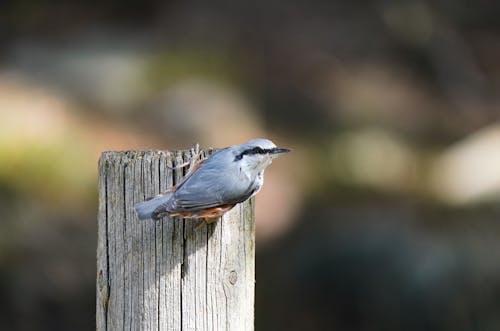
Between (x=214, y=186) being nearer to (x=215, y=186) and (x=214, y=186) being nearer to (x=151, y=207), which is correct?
(x=215, y=186)

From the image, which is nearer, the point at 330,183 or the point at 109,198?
the point at 109,198

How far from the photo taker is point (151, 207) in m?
2.12

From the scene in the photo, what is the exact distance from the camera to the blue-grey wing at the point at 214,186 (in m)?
2.22

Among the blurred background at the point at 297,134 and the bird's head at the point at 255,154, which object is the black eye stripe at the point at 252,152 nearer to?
the bird's head at the point at 255,154

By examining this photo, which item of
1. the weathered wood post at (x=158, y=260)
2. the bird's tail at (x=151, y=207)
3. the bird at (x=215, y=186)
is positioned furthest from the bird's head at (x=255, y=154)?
the bird's tail at (x=151, y=207)

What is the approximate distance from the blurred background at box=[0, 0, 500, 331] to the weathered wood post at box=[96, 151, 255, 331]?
3567 mm

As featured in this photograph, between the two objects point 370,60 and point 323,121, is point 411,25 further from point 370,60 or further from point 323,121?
point 323,121

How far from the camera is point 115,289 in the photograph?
2.23 m

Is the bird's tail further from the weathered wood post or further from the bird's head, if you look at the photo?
the bird's head

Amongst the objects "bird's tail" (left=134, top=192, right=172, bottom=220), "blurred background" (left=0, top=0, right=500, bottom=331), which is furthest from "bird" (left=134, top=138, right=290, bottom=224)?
"blurred background" (left=0, top=0, right=500, bottom=331)

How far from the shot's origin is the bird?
214cm

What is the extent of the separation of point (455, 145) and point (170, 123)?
2.64 m

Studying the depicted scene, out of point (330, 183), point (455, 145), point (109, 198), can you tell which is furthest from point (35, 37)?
point (109, 198)

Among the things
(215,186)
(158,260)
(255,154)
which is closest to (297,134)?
(255,154)
